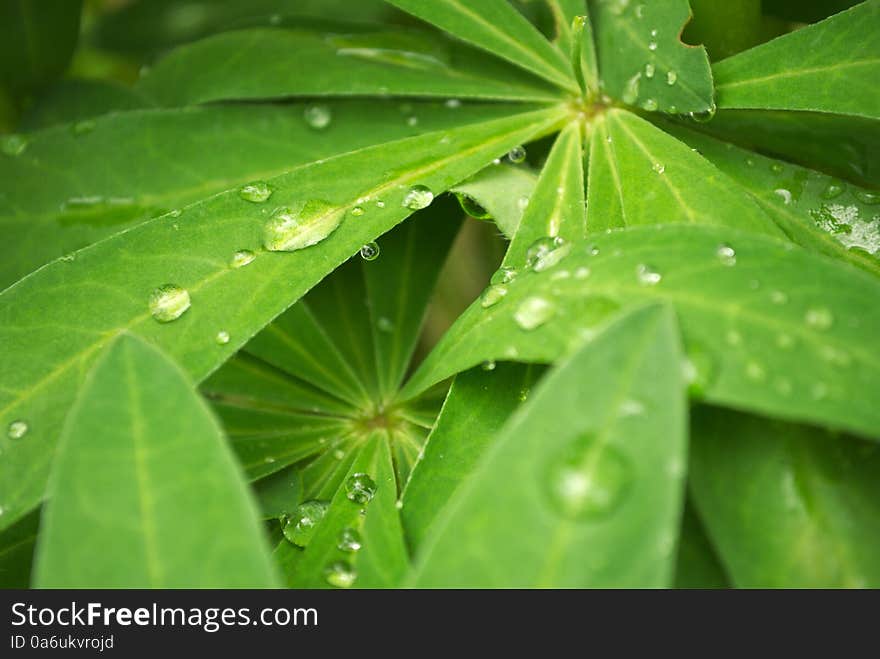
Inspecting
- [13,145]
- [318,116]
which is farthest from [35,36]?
[318,116]

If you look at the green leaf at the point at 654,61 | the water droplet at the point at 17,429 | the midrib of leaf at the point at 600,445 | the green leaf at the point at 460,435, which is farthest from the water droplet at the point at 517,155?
the water droplet at the point at 17,429

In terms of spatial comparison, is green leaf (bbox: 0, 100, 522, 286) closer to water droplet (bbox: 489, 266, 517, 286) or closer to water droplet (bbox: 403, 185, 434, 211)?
water droplet (bbox: 403, 185, 434, 211)

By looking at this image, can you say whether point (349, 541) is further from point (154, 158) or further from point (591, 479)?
point (154, 158)

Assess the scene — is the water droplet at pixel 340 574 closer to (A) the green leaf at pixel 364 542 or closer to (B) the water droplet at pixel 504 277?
(A) the green leaf at pixel 364 542

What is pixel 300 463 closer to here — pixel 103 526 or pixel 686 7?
pixel 103 526

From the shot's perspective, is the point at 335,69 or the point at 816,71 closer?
the point at 816,71
